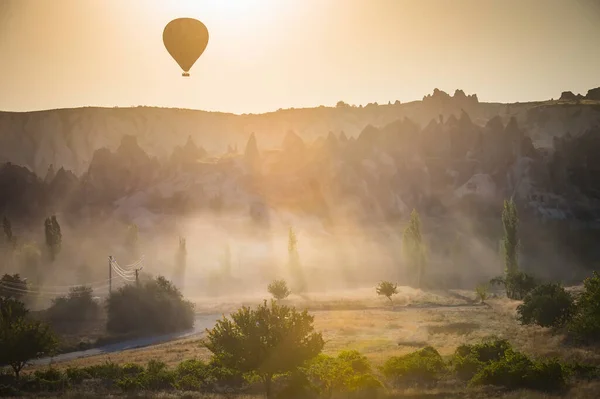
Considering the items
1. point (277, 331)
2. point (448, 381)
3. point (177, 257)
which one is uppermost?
point (177, 257)

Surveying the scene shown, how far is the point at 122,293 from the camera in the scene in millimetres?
86938

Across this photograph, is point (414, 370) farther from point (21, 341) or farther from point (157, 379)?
point (21, 341)

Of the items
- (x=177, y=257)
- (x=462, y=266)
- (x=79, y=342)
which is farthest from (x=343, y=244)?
(x=79, y=342)

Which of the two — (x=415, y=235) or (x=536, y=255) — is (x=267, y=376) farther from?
(x=536, y=255)

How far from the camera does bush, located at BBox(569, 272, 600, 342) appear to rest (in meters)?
48.6

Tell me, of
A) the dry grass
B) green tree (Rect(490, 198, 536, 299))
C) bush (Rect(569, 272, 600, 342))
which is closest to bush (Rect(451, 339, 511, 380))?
the dry grass

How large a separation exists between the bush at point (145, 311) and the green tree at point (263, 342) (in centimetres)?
5340

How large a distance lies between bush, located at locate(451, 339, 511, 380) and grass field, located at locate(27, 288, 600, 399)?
10.9ft

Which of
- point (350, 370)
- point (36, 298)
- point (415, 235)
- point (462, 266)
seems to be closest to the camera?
point (350, 370)

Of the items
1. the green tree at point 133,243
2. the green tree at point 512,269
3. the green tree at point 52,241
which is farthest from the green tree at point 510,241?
the green tree at point 52,241

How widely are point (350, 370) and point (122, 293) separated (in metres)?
54.8

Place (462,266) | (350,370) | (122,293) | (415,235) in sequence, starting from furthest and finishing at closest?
(462,266) < (415,235) < (122,293) < (350,370)

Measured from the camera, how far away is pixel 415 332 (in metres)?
71.2

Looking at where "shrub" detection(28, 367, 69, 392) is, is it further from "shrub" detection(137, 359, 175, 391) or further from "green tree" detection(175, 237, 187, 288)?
"green tree" detection(175, 237, 187, 288)
